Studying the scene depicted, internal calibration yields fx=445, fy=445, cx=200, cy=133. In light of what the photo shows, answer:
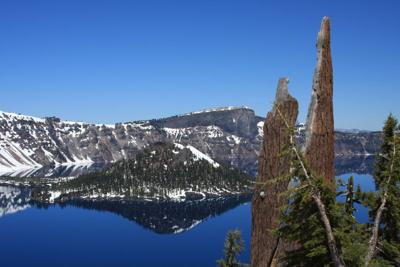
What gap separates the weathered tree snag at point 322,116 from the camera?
61.6 ft

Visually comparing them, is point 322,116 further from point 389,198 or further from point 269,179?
point 389,198

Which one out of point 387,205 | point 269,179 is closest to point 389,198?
point 387,205

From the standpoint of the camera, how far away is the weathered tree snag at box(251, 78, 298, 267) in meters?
19.8

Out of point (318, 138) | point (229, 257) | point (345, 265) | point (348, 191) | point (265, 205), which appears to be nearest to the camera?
point (345, 265)

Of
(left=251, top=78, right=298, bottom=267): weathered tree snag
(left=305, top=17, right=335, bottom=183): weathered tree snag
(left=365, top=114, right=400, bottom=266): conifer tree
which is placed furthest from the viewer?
(left=251, top=78, right=298, bottom=267): weathered tree snag

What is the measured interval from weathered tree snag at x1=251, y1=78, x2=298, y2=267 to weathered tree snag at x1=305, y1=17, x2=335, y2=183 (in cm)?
130

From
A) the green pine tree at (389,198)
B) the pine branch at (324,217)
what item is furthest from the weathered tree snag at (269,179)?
Answer: the pine branch at (324,217)

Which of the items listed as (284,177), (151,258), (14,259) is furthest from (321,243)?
(14,259)

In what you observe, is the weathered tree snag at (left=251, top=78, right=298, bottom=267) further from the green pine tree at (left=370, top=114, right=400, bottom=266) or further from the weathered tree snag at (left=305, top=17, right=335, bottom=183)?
the green pine tree at (left=370, top=114, right=400, bottom=266)

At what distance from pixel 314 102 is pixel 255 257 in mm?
→ 7543

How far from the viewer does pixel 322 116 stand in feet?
62.1

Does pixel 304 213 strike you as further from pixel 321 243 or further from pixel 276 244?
pixel 276 244

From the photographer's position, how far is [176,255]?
179500 millimetres

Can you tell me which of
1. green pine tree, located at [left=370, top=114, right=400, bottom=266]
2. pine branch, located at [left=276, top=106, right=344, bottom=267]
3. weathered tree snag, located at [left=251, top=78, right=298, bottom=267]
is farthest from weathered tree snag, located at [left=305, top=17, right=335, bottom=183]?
pine branch, located at [left=276, top=106, right=344, bottom=267]
